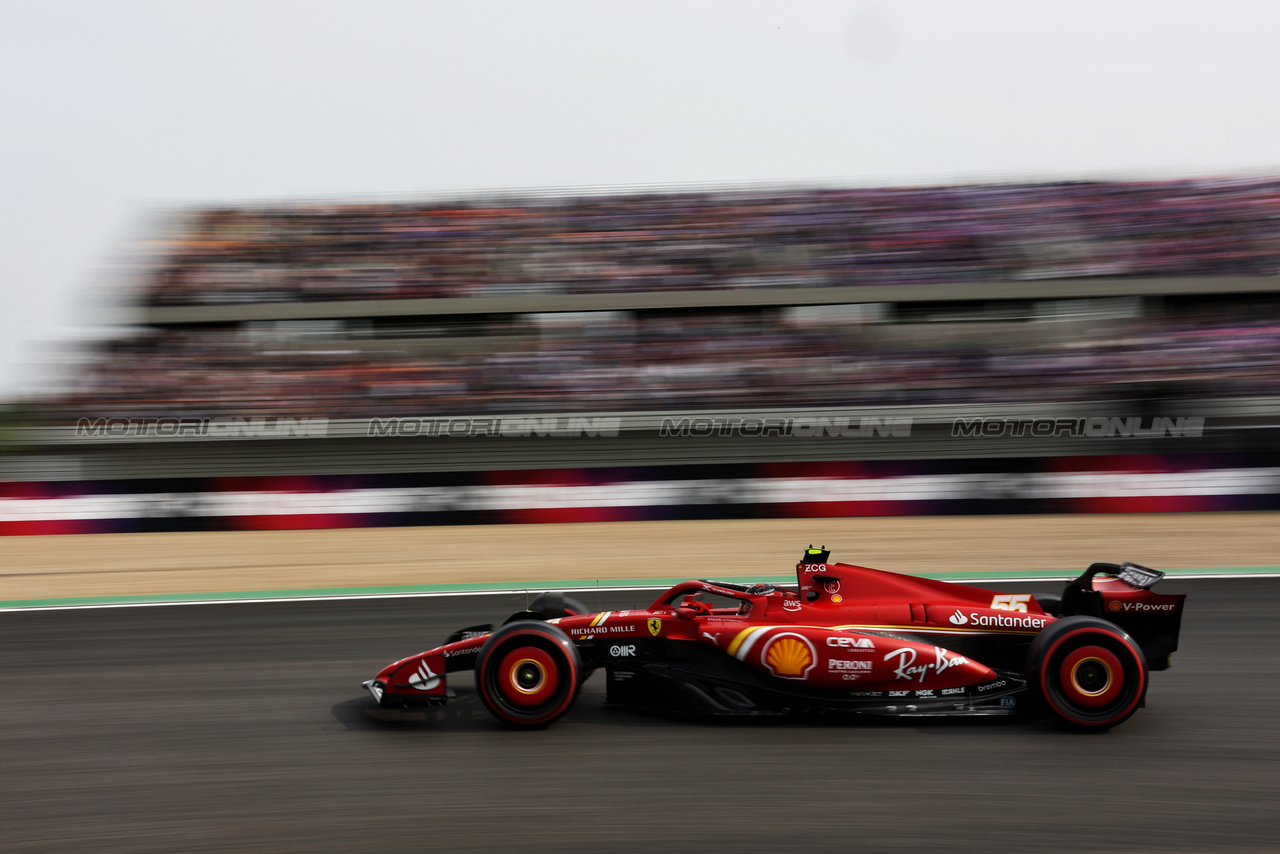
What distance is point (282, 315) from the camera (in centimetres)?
1761

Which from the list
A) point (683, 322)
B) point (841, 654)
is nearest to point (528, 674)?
point (841, 654)

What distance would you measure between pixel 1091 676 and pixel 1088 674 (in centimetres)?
2

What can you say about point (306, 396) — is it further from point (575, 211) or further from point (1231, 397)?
point (1231, 397)

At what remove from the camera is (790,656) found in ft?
14.9

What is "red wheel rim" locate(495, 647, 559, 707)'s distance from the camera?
180 inches

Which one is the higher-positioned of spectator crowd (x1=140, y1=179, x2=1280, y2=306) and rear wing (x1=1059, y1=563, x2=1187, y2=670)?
spectator crowd (x1=140, y1=179, x2=1280, y2=306)

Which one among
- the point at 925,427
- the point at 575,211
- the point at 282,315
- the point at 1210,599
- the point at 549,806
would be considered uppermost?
the point at 575,211

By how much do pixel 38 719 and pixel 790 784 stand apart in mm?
3902

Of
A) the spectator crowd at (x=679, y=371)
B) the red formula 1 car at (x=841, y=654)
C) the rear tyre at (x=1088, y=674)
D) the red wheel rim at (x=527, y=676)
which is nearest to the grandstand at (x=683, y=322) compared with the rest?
the spectator crowd at (x=679, y=371)

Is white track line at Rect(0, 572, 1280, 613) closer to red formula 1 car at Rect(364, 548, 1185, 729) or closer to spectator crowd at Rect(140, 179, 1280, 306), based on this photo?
red formula 1 car at Rect(364, 548, 1185, 729)

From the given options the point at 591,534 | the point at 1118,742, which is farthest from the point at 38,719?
the point at 591,534

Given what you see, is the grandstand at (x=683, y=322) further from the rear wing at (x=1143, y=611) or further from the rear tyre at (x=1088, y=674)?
the rear tyre at (x=1088, y=674)

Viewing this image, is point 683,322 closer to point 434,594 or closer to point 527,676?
point 434,594

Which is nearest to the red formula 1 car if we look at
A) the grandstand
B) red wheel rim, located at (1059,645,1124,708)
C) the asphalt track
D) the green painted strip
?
red wheel rim, located at (1059,645,1124,708)
